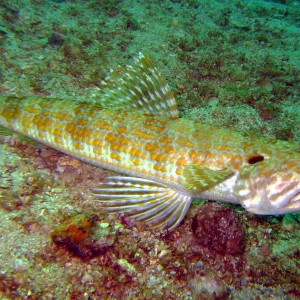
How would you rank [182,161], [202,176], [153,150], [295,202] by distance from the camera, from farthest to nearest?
[153,150] < [182,161] < [202,176] < [295,202]

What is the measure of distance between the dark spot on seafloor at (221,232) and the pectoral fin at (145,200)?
25 centimetres

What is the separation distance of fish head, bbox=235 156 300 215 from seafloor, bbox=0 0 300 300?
35 cm

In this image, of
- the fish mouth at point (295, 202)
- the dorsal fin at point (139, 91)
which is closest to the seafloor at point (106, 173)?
the fish mouth at point (295, 202)

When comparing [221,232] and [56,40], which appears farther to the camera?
[56,40]

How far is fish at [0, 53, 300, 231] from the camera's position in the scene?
9.32 feet

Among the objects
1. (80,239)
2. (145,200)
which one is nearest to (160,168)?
(145,200)

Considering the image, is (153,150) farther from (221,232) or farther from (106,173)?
Answer: (221,232)

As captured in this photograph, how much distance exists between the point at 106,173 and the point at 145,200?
757 millimetres

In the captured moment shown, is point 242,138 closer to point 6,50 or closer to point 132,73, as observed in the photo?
point 132,73

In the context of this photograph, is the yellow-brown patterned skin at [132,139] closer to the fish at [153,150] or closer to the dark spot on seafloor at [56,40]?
the fish at [153,150]

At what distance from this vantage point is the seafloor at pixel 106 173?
2.65 m

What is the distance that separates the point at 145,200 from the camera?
3221 mm

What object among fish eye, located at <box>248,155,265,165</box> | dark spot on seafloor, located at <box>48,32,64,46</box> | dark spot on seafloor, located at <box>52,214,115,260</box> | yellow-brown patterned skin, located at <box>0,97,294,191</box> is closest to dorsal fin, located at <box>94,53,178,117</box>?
yellow-brown patterned skin, located at <box>0,97,294,191</box>

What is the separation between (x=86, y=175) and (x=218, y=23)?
21.0 feet
